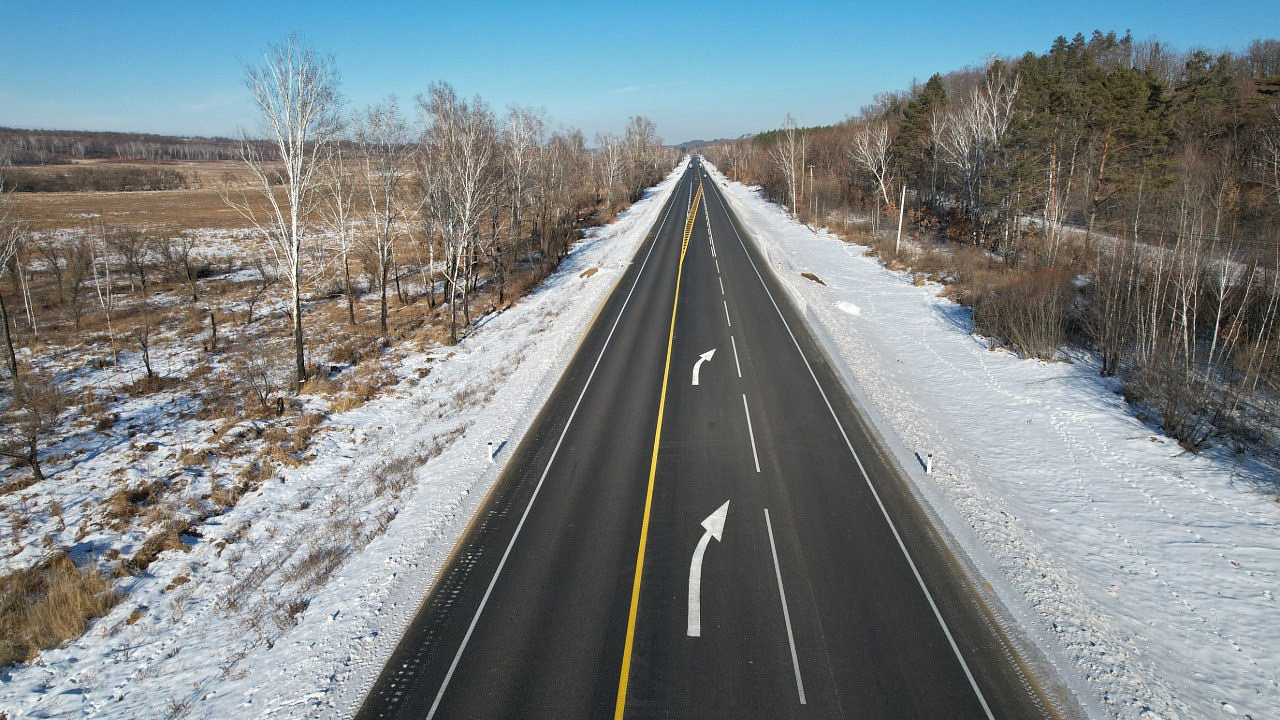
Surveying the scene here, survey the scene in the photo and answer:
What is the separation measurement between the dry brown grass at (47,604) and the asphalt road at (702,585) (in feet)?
22.0

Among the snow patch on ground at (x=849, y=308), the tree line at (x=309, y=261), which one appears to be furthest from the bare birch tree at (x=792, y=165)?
the snow patch on ground at (x=849, y=308)

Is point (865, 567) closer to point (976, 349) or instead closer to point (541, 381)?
point (541, 381)

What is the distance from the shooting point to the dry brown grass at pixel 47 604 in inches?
396

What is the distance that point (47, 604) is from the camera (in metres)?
11.0

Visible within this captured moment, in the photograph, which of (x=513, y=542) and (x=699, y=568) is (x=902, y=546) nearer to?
(x=699, y=568)

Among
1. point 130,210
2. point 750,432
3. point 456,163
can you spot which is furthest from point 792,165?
point 130,210

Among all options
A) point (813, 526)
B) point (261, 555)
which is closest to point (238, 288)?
point (261, 555)

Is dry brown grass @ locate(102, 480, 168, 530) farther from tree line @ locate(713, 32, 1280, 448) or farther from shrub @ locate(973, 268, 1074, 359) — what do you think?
shrub @ locate(973, 268, 1074, 359)

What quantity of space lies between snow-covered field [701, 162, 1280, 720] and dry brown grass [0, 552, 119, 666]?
1792cm

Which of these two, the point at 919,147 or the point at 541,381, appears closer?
the point at 541,381

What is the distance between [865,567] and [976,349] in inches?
676

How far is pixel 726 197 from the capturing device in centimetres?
8575

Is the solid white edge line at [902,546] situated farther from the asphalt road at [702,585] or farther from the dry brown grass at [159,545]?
the dry brown grass at [159,545]

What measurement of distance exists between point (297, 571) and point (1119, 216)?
5124cm
